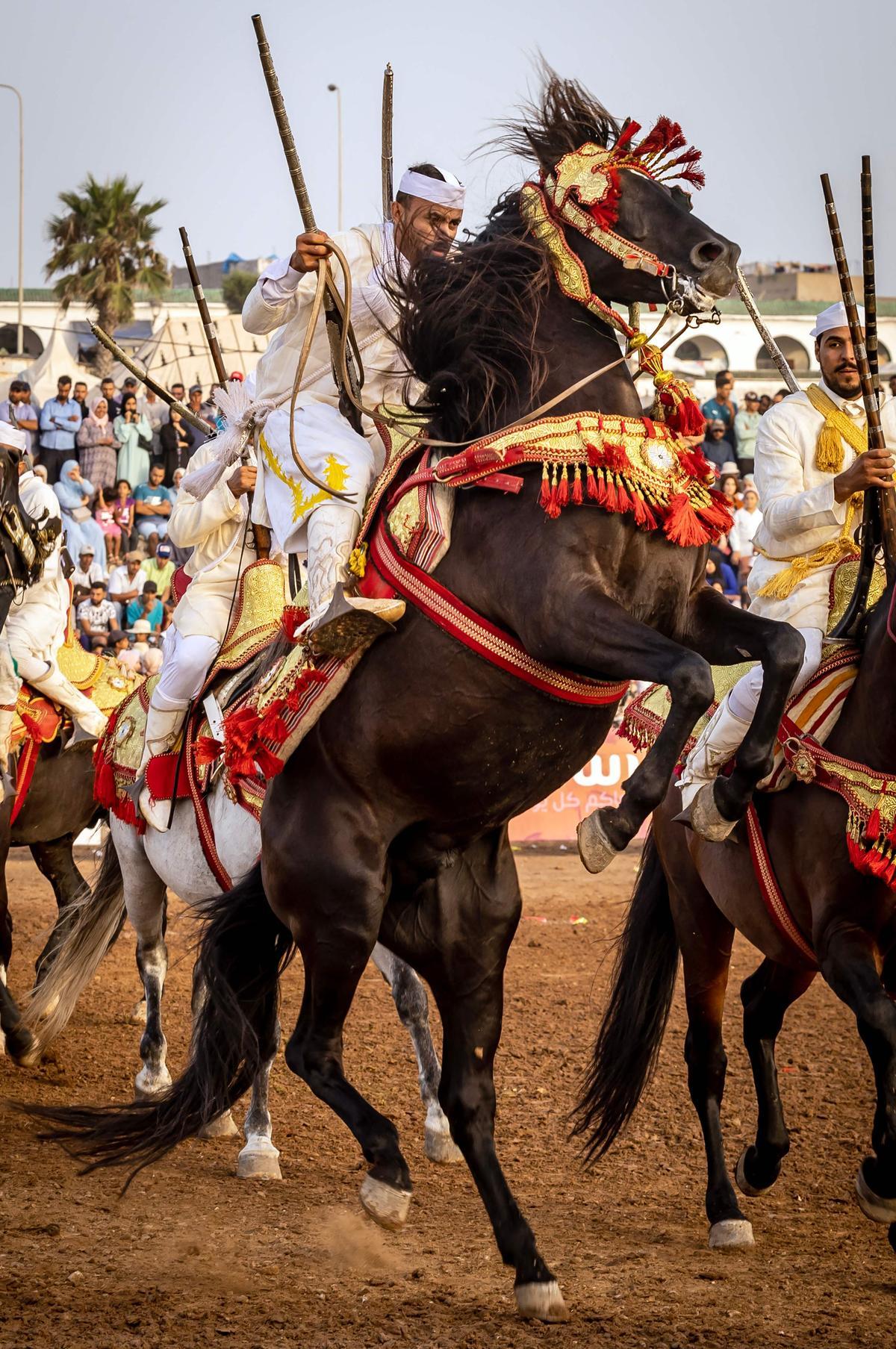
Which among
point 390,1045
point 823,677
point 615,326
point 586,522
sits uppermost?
point 615,326

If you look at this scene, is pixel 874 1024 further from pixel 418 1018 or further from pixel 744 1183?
pixel 418 1018

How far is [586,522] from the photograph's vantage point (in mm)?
4477

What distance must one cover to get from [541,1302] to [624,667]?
1954 millimetres

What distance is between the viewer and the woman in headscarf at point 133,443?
19.6 m

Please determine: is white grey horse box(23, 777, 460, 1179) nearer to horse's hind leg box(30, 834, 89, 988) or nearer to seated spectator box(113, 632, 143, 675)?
horse's hind leg box(30, 834, 89, 988)

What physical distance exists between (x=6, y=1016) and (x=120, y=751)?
1.76 meters

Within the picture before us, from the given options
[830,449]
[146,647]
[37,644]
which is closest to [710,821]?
[830,449]

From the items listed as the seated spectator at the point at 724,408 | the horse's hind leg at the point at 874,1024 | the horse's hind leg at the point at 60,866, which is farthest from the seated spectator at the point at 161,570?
the horse's hind leg at the point at 874,1024

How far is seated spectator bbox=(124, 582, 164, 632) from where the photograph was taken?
16781mm

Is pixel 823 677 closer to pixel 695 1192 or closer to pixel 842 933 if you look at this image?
pixel 842 933

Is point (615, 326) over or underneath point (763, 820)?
over

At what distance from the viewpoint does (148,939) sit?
799 cm

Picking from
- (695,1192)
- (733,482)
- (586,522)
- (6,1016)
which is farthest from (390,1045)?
(733,482)

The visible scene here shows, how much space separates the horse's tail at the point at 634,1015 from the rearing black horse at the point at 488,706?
4.61 feet
